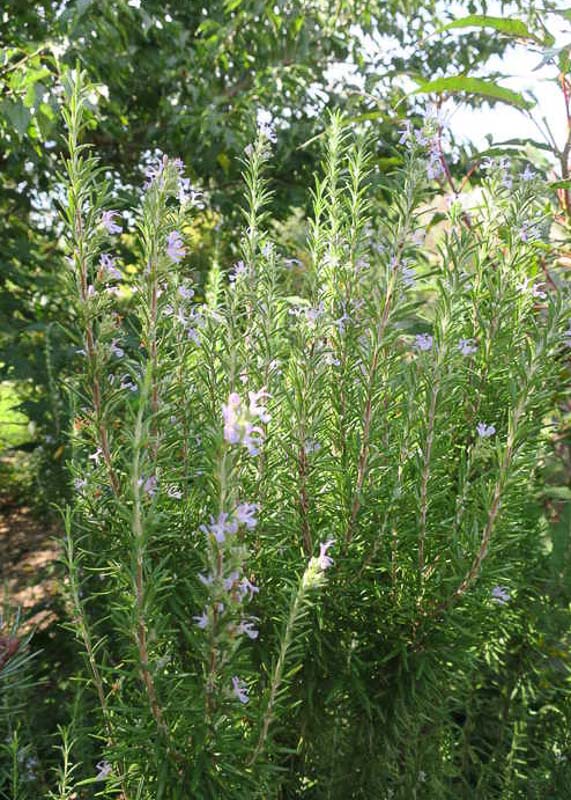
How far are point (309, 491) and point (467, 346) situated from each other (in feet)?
1.47

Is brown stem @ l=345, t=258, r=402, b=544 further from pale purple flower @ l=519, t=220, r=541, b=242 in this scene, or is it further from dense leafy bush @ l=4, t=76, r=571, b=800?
pale purple flower @ l=519, t=220, r=541, b=242

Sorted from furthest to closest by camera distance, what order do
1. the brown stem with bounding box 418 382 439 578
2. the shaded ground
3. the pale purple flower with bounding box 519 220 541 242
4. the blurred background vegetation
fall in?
the shaded ground
the blurred background vegetation
the pale purple flower with bounding box 519 220 541 242
the brown stem with bounding box 418 382 439 578

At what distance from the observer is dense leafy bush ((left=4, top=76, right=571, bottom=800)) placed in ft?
3.48

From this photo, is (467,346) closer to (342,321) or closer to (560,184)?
(342,321)

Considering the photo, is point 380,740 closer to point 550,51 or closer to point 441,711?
point 441,711

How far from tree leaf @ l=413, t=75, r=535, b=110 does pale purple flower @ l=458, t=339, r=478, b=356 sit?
633mm

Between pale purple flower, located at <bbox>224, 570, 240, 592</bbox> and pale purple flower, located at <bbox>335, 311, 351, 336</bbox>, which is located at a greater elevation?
pale purple flower, located at <bbox>335, 311, 351, 336</bbox>

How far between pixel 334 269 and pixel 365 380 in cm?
25

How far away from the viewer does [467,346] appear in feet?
4.71

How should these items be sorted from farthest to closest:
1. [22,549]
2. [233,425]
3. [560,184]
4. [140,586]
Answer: [22,549] → [560,184] → [140,586] → [233,425]

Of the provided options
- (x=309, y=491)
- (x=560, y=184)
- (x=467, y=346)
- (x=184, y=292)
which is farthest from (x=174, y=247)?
(x=560, y=184)

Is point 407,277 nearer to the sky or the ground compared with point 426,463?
nearer to the sky

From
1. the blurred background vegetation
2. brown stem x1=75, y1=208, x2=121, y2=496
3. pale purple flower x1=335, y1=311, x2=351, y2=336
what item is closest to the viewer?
brown stem x1=75, y1=208, x2=121, y2=496

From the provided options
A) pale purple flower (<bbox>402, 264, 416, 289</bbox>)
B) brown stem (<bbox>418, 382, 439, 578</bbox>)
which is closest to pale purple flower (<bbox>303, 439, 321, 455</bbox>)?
brown stem (<bbox>418, 382, 439, 578</bbox>)
